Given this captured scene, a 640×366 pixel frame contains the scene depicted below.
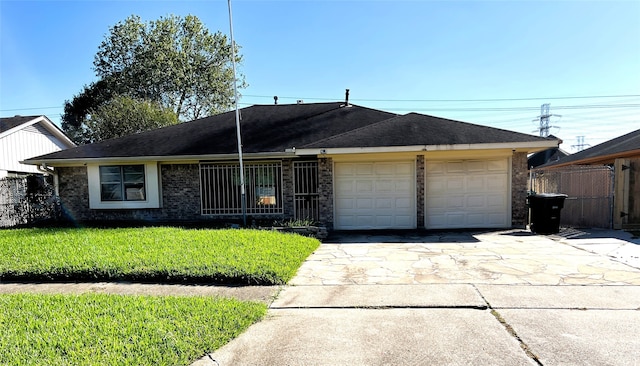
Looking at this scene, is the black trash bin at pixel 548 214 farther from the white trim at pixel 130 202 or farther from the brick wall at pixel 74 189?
the brick wall at pixel 74 189

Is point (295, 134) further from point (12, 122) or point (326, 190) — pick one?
Answer: point (12, 122)

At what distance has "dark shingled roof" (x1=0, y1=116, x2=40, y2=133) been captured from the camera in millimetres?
17366

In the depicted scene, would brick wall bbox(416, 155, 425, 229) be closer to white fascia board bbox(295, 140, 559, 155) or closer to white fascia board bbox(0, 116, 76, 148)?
white fascia board bbox(295, 140, 559, 155)

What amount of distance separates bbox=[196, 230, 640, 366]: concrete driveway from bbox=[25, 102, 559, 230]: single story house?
125 inches

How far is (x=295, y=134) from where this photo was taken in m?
11.9

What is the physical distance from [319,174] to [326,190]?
0.52 metres

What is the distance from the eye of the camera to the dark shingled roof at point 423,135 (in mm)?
9125

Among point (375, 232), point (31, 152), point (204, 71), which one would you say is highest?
point (204, 71)

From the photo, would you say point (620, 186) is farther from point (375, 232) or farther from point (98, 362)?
point (98, 362)

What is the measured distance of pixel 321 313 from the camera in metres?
4.07

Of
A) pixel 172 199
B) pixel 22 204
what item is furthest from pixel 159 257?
pixel 22 204

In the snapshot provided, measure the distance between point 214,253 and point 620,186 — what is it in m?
11.1

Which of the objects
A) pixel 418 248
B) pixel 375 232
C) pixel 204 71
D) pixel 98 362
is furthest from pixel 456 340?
pixel 204 71

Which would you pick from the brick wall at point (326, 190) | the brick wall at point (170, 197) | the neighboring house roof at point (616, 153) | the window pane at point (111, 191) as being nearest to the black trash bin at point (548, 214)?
the neighboring house roof at point (616, 153)
